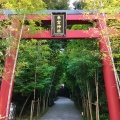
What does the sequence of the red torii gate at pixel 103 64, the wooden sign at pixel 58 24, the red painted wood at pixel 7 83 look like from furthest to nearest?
the wooden sign at pixel 58 24 → the red painted wood at pixel 7 83 → the red torii gate at pixel 103 64

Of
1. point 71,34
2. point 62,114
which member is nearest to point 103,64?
point 71,34

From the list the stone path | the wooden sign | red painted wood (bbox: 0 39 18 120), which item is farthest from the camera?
the stone path

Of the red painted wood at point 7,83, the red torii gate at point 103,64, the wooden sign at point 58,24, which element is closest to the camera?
the red torii gate at point 103,64

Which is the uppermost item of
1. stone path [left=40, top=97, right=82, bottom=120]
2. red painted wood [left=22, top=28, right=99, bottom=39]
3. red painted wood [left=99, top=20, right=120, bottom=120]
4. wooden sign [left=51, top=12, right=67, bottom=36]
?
wooden sign [left=51, top=12, right=67, bottom=36]

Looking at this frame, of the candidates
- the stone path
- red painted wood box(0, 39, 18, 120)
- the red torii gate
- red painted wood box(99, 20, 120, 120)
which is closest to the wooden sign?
the red torii gate

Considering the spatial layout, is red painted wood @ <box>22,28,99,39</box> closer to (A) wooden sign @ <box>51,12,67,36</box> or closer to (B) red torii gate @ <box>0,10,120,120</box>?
(B) red torii gate @ <box>0,10,120,120</box>

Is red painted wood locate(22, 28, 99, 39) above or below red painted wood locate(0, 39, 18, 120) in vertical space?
above

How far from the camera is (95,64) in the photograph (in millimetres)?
7520

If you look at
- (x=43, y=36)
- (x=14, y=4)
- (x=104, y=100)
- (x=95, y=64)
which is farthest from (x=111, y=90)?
(x=14, y=4)

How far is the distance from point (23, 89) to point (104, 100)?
11.6 ft

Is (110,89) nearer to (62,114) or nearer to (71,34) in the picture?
(71,34)

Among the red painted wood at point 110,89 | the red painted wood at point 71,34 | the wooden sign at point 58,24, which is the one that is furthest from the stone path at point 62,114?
the wooden sign at point 58,24

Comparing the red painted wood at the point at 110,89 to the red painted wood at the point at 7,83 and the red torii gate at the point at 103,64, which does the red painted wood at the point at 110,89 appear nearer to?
the red torii gate at the point at 103,64

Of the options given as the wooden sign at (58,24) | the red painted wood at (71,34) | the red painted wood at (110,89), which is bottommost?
the red painted wood at (110,89)
